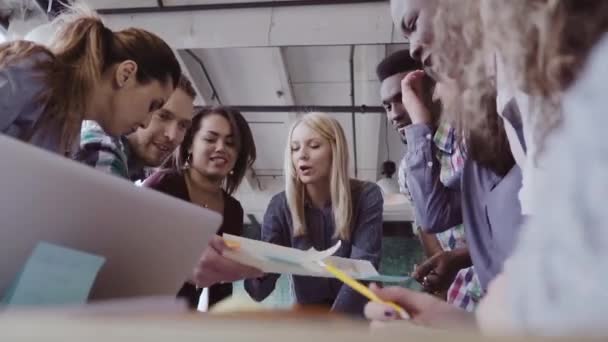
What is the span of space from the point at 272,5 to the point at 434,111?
74.3 inches

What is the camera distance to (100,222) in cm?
48

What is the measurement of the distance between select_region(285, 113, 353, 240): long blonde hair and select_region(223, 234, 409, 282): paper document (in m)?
0.66

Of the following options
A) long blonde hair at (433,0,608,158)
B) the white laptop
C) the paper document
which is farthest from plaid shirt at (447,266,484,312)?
the white laptop

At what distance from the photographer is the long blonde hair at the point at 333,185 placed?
5.11 ft

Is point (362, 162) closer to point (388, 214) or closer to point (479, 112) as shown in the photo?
point (388, 214)

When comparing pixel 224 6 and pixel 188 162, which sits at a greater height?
pixel 224 6

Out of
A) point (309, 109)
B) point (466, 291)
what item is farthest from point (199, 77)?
point (466, 291)

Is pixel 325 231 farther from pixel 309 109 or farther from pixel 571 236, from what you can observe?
pixel 309 109

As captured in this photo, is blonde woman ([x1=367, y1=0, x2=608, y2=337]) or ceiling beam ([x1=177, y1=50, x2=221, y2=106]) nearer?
blonde woman ([x1=367, y1=0, x2=608, y2=337])

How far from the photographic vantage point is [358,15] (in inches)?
111

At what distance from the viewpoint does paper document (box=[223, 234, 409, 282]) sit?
0.76 m

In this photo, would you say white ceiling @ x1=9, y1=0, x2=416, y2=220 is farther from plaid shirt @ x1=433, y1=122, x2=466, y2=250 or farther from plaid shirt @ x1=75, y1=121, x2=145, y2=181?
plaid shirt @ x1=433, y1=122, x2=466, y2=250

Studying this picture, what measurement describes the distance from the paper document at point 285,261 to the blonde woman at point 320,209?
0.49 m

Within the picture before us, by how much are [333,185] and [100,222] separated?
1.21 meters
